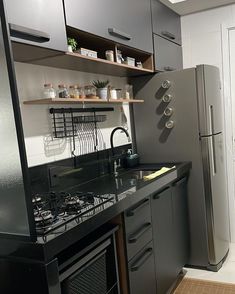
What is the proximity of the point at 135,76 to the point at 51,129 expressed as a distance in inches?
44.5

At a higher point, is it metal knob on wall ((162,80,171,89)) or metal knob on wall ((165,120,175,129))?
metal knob on wall ((162,80,171,89))

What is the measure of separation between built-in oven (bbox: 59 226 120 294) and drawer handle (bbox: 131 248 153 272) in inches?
5.6

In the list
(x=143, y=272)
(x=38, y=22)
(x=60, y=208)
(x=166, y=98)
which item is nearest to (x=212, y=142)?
(x=166, y=98)

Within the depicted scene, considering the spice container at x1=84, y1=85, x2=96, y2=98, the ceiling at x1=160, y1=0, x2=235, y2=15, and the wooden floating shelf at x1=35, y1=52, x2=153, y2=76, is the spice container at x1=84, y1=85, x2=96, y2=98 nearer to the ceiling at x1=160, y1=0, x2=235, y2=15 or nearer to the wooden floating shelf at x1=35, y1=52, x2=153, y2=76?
the wooden floating shelf at x1=35, y1=52, x2=153, y2=76

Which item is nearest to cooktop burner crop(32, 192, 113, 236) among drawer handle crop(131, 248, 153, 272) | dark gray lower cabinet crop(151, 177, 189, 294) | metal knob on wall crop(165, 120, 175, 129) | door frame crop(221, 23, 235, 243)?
drawer handle crop(131, 248, 153, 272)

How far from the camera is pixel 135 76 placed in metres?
2.83

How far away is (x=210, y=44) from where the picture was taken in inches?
121

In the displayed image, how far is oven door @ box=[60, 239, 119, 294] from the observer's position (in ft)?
4.35

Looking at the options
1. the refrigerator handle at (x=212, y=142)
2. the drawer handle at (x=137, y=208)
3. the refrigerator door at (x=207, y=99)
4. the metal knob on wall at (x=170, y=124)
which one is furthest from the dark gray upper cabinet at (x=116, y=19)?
the drawer handle at (x=137, y=208)

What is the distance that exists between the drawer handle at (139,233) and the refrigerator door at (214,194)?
873 millimetres

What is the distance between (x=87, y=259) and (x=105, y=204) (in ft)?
0.96

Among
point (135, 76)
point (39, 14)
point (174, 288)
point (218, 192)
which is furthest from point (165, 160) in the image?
point (39, 14)

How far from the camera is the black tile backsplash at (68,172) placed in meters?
1.88

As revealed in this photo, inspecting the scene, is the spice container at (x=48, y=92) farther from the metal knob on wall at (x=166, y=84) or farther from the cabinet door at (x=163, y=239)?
the metal knob on wall at (x=166, y=84)
